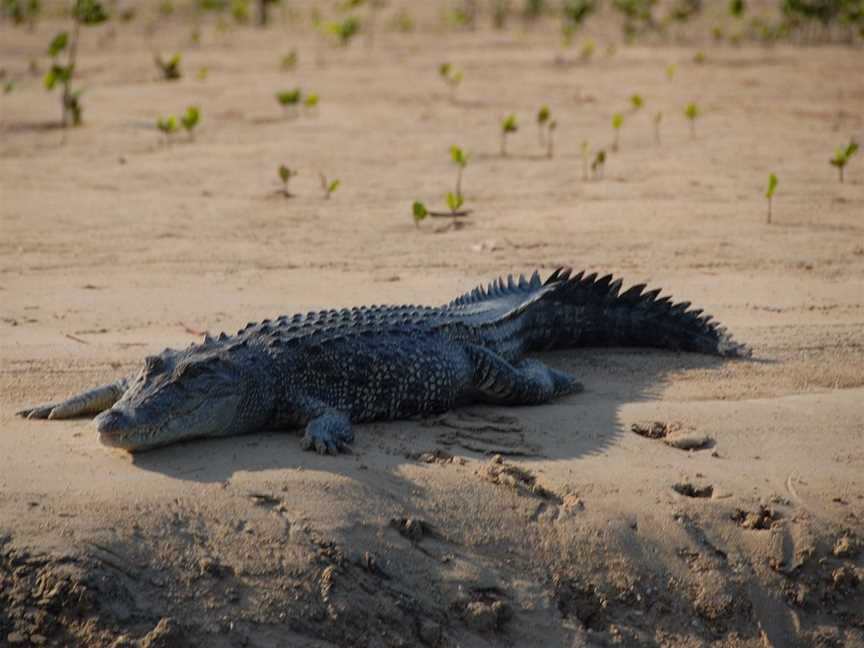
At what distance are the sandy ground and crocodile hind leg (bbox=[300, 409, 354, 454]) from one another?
0.08m

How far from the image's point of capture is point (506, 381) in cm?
568

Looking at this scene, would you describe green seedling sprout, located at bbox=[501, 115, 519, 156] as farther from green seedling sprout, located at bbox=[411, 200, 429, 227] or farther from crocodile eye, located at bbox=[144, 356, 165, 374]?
crocodile eye, located at bbox=[144, 356, 165, 374]

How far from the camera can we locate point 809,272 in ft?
26.1

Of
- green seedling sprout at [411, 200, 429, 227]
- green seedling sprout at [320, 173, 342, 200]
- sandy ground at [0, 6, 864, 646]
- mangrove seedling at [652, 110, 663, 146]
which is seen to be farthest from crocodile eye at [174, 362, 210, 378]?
mangrove seedling at [652, 110, 663, 146]

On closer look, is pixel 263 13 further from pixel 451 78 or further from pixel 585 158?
pixel 585 158

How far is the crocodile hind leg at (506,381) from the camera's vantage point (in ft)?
18.6

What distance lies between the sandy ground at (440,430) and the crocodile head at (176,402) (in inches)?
4.0

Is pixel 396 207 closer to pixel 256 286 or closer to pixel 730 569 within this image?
pixel 256 286

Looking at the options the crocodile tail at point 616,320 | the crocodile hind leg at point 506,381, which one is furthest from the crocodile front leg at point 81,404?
the crocodile tail at point 616,320

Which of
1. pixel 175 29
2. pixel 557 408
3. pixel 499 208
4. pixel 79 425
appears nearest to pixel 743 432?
pixel 557 408

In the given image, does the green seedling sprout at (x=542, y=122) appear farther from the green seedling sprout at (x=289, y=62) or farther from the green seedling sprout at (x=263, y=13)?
the green seedling sprout at (x=263, y=13)

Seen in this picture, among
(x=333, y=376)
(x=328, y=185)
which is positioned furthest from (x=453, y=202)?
(x=333, y=376)

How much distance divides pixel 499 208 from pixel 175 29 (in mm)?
13381

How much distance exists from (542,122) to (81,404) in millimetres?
7717
